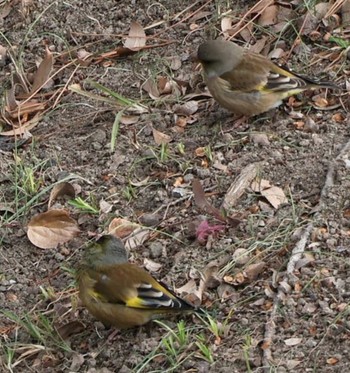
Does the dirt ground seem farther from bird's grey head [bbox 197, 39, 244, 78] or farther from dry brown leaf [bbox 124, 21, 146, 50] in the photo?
bird's grey head [bbox 197, 39, 244, 78]

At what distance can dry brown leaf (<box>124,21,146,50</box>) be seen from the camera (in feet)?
28.3

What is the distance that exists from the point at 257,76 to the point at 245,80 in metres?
0.10

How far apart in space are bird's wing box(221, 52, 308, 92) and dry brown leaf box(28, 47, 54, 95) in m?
1.66

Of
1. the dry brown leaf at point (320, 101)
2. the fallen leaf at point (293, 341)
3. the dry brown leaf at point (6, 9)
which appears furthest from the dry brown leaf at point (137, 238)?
the dry brown leaf at point (6, 9)

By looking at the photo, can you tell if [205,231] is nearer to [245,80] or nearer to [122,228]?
[122,228]

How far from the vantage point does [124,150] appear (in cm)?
762

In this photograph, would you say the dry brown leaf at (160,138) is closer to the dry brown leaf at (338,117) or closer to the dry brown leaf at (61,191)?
the dry brown leaf at (61,191)

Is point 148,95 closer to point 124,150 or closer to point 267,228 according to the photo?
point 124,150

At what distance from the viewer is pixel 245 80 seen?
25.5ft

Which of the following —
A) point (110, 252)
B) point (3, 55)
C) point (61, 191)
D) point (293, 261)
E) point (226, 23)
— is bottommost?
point (3, 55)

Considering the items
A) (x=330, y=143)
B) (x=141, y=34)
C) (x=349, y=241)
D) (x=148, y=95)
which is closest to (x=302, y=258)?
(x=349, y=241)

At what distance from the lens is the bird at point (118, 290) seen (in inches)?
233

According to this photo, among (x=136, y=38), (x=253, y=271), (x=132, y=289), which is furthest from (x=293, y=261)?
(x=136, y=38)

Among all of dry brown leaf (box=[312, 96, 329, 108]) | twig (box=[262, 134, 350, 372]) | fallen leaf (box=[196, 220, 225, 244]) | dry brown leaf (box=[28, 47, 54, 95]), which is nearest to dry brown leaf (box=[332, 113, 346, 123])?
dry brown leaf (box=[312, 96, 329, 108])
